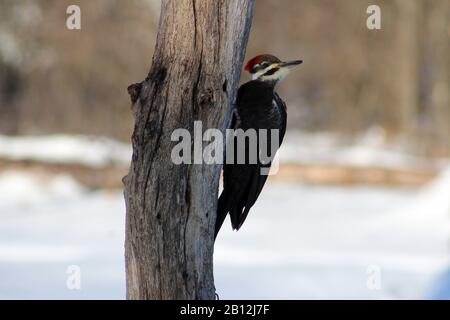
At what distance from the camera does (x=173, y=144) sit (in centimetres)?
353

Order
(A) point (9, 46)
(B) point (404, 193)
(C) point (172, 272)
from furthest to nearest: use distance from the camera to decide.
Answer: (A) point (9, 46) < (B) point (404, 193) < (C) point (172, 272)

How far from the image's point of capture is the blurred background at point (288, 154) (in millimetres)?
7266

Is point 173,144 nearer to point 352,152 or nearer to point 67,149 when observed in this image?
point 67,149

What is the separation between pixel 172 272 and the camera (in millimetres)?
3537

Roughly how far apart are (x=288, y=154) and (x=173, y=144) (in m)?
17.0

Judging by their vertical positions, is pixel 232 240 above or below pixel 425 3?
below

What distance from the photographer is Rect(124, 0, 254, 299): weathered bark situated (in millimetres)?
3510

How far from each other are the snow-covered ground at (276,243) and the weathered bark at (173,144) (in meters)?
2.10

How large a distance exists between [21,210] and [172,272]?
9.17 meters

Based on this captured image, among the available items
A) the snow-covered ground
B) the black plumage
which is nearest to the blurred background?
the snow-covered ground

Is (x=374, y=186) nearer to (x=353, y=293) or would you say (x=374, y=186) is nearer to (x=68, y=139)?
(x=68, y=139)

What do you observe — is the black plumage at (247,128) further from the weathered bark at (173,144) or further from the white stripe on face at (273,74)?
the weathered bark at (173,144)

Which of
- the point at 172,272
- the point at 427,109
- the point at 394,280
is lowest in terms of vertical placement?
the point at 394,280
